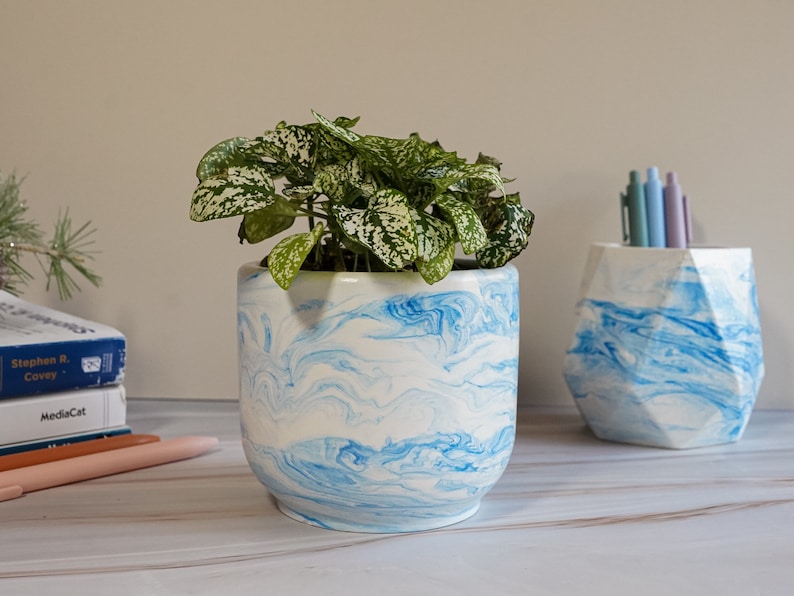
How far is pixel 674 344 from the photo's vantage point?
0.61m

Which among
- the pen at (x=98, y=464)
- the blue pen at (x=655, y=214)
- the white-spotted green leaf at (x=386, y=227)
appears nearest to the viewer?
the white-spotted green leaf at (x=386, y=227)

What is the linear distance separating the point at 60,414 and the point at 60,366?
1.5 inches

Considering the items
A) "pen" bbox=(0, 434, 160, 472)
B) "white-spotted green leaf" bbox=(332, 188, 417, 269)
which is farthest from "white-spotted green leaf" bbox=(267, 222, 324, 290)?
"pen" bbox=(0, 434, 160, 472)

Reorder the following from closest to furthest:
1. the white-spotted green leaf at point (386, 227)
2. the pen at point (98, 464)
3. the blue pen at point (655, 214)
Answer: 1. the white-spotted green leaf at point (386, 227)
2. the pen at point (98, 464)
3. the blue pen at point (655, 214)

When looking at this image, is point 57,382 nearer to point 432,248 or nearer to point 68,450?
point 68,450

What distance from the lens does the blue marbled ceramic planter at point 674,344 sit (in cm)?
60

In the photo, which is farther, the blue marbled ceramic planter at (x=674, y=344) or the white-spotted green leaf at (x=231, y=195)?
the blue marbled ceramic planter at (x=674, y=344)

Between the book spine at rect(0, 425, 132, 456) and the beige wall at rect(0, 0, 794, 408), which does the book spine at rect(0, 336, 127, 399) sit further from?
the beige wall at rect(0, 0, 794, 408)

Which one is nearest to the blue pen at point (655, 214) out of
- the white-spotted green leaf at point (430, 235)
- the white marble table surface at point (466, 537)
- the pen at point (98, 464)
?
the white marble table surface at point (466, 537)

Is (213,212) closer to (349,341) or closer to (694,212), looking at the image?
(349,341)

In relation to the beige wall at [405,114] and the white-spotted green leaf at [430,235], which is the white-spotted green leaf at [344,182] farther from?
the beige wall at [405,114]

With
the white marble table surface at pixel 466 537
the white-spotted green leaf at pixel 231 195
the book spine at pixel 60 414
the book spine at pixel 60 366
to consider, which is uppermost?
the white-spotted green leaf at pixel 231 195

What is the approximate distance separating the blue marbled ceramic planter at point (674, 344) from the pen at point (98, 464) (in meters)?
0.32

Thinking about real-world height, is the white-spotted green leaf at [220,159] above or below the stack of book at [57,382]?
above
